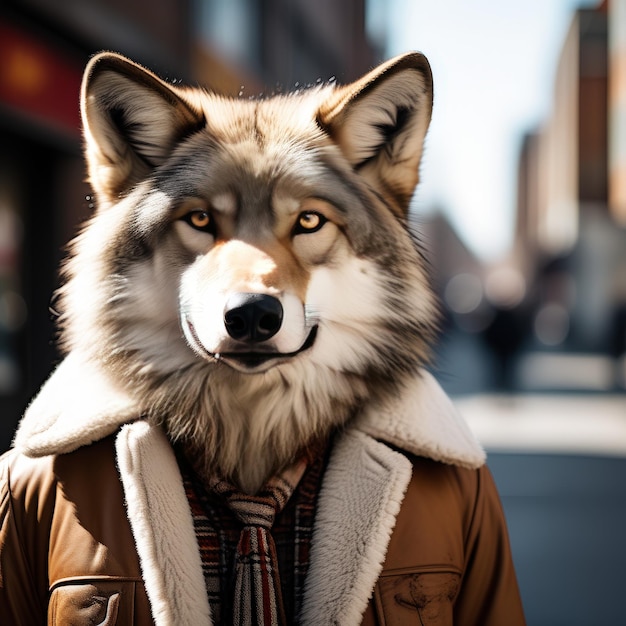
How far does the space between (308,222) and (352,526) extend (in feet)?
2.36

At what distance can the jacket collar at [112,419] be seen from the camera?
6.19 ft

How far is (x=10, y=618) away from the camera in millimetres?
1855

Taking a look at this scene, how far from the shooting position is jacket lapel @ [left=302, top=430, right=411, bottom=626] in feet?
5.95

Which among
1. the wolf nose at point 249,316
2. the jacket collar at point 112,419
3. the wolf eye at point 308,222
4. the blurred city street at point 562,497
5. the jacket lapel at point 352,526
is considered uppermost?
the wolf eye at point 308,222

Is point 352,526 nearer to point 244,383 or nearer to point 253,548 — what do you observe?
point 253,548

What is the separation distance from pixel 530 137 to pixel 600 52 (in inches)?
1588

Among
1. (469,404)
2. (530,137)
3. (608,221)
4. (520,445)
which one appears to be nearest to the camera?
(520,445)

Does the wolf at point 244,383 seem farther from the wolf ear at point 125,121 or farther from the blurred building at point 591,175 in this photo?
the blurred building at point 591,175

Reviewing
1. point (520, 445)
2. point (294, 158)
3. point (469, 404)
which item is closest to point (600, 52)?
point (469, 404)

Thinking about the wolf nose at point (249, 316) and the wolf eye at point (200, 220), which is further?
the wolf eye at point (200, 220)

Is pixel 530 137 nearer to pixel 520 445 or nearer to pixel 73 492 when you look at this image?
pixel 520 445

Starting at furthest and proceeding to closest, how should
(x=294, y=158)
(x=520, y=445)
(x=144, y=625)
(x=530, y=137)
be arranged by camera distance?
(x=530, y=137) → (x=520, y=445) → (x=294, y=158) → (x=144, y=625)

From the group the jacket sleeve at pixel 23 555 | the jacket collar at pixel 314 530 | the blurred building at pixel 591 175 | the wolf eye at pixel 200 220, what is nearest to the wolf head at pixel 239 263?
the wolf eye at pixel 200 220

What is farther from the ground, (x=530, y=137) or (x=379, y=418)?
(x=530, y=137)
